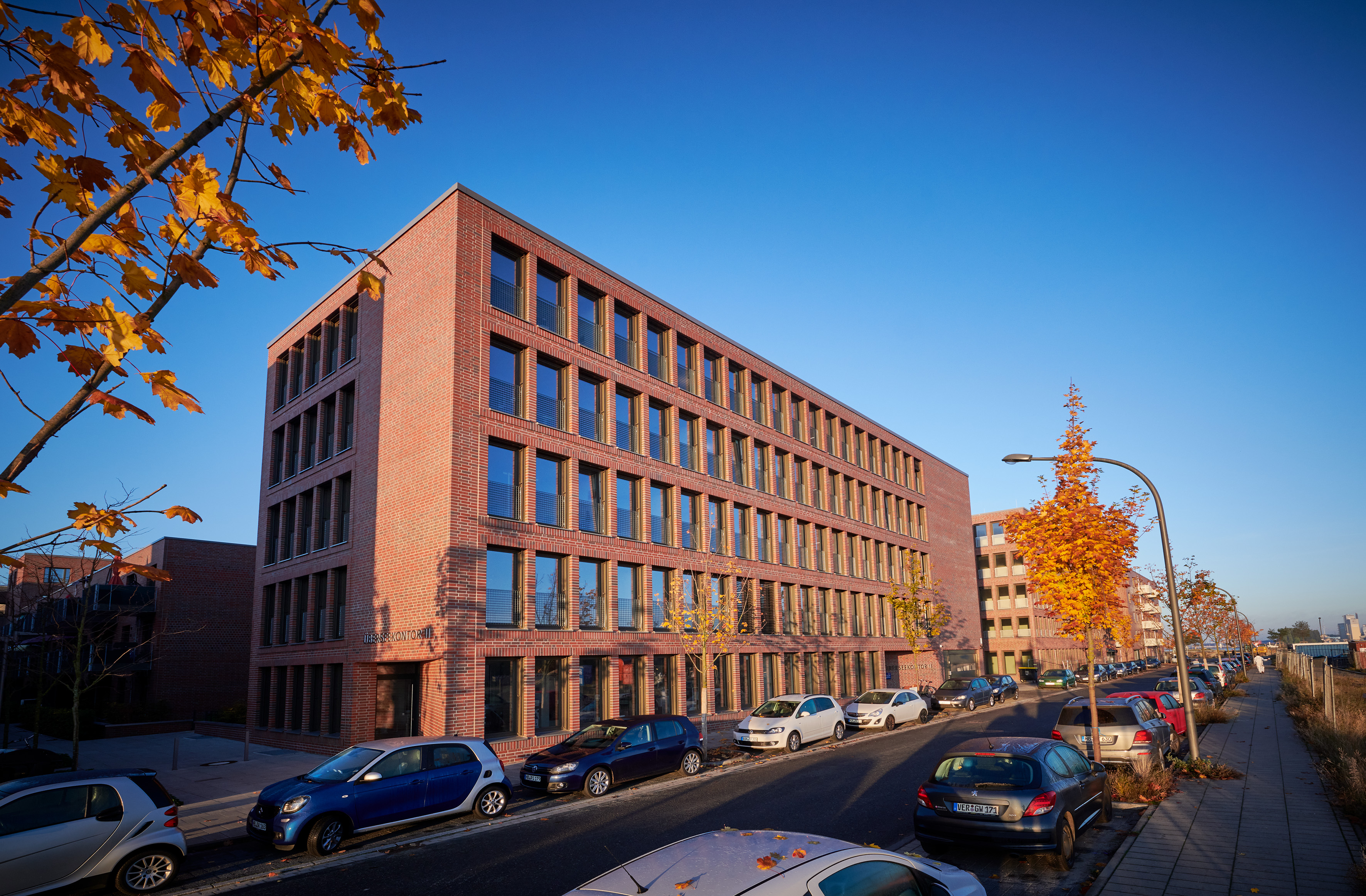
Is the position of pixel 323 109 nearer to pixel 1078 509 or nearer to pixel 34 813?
pixel 34 813

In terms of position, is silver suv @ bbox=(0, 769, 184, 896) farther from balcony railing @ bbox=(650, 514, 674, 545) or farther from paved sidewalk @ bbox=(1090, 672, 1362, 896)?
balcony railing @ bbox=(650, 514, 674, 545)

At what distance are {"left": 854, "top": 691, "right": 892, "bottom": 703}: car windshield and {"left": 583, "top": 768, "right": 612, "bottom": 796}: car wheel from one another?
52.2 ft

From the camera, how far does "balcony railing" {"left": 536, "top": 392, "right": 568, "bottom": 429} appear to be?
79.4 ft

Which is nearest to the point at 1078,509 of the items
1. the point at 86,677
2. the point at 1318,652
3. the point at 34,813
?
the point at 34,813

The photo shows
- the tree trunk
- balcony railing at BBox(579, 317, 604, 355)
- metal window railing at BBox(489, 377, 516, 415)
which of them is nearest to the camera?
the tree trunk

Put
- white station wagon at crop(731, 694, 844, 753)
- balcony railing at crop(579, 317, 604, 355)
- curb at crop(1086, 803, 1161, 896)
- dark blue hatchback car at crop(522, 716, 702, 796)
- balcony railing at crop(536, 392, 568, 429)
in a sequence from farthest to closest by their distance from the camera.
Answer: balcony railing at crop(579, 317, 604, 355)
balcony railing at crop(536, 392, 568, 429)
white station wagon at crop(731, 694, 844, 753)
dark blue hatchback car at crop(522, 716, 702, 796)
curb at crop(1086, 803, 1161, 896)

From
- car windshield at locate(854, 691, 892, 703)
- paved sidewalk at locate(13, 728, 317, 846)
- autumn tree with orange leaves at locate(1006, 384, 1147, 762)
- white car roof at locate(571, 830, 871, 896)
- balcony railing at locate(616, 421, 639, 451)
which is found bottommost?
paved sidewalk at locate(13, 728, 317, 846)

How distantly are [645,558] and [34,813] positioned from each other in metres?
18.3

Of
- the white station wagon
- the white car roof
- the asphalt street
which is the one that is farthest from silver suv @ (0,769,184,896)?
the white station wagon

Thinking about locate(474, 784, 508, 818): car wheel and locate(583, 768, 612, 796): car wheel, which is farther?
locate(583, 768, 612, 796): car wheel

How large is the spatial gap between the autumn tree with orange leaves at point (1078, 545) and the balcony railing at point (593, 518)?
41.8ft

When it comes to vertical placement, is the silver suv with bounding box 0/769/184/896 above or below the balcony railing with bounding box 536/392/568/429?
below

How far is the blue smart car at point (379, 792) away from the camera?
37.0 ft

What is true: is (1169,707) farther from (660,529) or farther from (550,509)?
(550,509)
